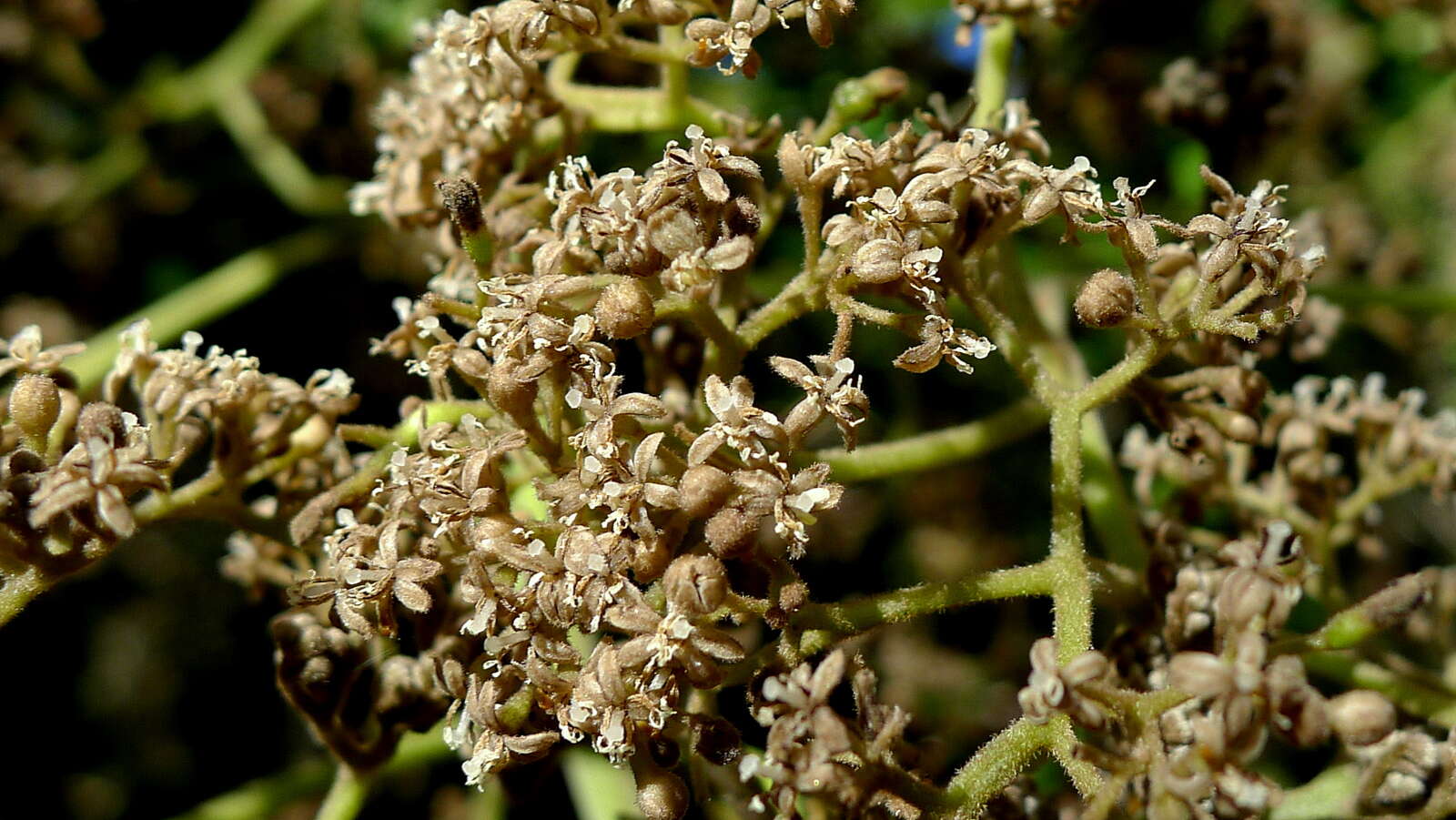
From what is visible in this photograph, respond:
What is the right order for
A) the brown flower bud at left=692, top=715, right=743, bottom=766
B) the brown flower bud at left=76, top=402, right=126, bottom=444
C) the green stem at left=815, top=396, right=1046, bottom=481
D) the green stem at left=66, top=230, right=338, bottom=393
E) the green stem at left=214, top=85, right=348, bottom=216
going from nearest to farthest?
the brown flower bud at left=692, top=715, right=743, bottom=766
the brown flower bud at left=76, top=402, right=126, bottom=444
the green stem at left=815, top=396, right=1046, bottom=481
the green stem at left=66, top=230, right=338, bottom=393
the green stem at left=214, top=85, right=348, bottom=216

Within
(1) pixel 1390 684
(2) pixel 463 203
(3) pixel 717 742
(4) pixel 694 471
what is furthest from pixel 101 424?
(1) pixel 1390 684

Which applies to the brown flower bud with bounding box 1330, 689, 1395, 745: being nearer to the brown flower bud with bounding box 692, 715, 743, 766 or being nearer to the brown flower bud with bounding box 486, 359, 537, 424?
the brown flower bud with bounding box 692, 715, 743, 766

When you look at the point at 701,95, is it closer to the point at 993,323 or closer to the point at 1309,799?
the point at 993,323

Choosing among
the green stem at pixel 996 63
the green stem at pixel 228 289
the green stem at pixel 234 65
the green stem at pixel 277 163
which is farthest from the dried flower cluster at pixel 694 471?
the green stem at pixel 234 65

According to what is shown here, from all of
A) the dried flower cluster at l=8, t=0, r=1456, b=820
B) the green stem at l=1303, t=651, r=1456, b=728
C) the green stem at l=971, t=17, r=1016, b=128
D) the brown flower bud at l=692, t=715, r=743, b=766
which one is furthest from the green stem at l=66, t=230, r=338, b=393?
the green stem at l=1303, t=651, r=1456, b=728

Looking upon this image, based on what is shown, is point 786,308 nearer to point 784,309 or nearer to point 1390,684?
point 784,309

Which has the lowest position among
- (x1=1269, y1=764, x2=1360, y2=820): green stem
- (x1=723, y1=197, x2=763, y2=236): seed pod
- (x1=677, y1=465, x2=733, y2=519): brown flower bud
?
(x1=1269, y1=764, x2=1360, y2=820): green stem
